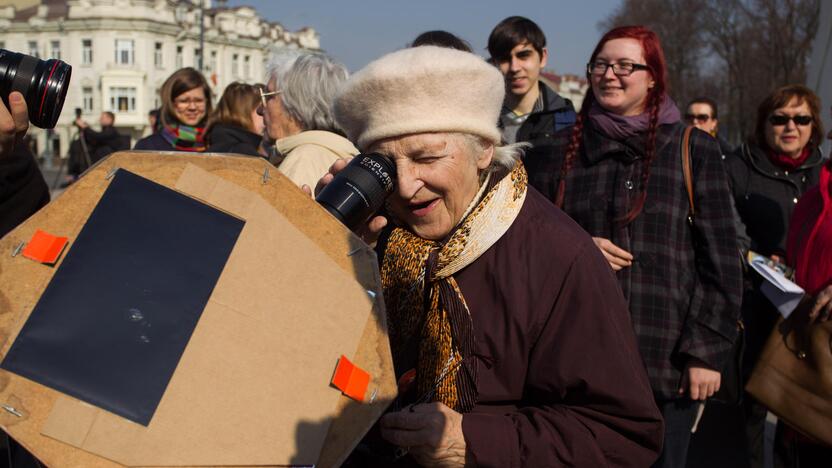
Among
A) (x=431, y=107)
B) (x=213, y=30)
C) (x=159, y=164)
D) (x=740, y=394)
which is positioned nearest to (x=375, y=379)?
(x=159, y=164)

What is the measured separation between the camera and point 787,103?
197 inches

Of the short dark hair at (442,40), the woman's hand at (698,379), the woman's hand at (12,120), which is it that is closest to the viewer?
the woman's hand at (12,120)

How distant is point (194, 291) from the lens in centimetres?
147

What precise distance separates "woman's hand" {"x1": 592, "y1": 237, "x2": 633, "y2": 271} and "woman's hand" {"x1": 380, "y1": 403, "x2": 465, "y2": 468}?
1.42 meters

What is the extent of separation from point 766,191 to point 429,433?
154 inches

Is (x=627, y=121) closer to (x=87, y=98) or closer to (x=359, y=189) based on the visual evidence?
(x=359, y=189)

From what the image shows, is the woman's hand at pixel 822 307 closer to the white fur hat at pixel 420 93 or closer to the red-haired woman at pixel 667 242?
the red-haired woman at pixel 667 242

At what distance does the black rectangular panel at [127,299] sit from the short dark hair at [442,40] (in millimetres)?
2217

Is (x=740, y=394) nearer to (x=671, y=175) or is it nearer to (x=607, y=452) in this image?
(x=671, y=175)

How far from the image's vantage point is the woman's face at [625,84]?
3271 millimetres

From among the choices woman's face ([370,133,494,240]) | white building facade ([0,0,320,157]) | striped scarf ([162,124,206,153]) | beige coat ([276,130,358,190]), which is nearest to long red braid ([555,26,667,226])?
beige coat ([276,130,358,190])

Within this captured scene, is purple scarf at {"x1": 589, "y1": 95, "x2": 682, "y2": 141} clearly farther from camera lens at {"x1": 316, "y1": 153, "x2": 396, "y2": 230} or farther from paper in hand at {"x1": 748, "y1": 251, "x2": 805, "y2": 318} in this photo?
camera lens at {"x1": 316, "y1": 153, "x2": 396, "y2": 230}

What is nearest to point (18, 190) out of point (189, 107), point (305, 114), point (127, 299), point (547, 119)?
point (305, 114)

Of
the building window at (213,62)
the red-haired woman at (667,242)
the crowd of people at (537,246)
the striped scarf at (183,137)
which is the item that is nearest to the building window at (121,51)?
the building window at (213,62)
